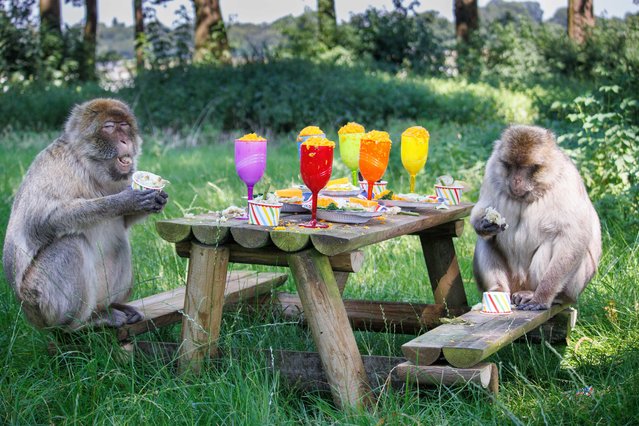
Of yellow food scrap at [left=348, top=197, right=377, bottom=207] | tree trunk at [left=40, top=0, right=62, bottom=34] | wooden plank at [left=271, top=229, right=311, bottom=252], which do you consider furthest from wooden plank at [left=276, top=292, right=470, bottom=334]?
tree trunk at [left=40, top=0, right=62, bottom=34]

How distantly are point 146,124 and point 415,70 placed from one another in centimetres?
665

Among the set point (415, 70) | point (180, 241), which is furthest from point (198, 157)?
point (415, 70)

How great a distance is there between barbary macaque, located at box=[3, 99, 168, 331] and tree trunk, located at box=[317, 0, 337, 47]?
15076 mm

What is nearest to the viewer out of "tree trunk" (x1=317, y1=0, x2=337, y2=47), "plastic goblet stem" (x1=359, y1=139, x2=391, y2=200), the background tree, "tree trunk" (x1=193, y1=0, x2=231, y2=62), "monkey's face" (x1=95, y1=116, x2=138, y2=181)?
"plastic goblet stem" (x1=359, y1=139, x2=391, y2=200)

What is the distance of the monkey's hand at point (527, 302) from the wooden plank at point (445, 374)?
806mm

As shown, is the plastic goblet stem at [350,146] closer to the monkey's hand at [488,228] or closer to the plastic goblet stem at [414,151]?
the plastic goblet stem at [414,151]

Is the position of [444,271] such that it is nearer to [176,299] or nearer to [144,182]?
[176,299]

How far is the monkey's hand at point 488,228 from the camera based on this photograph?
13.8 ft

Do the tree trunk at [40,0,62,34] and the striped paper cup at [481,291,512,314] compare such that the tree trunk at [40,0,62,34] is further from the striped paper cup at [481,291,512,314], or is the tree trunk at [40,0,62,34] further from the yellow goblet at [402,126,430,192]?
the striped paper cup at [481,291,512,314]

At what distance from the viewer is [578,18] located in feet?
58.0

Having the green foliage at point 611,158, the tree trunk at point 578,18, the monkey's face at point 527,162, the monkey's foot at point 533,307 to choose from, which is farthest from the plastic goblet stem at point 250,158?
the tree trunk at point 578,18

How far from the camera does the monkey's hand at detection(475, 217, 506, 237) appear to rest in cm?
420

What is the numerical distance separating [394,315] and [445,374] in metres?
1.40

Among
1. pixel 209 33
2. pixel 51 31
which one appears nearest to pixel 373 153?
pixel 209 33
